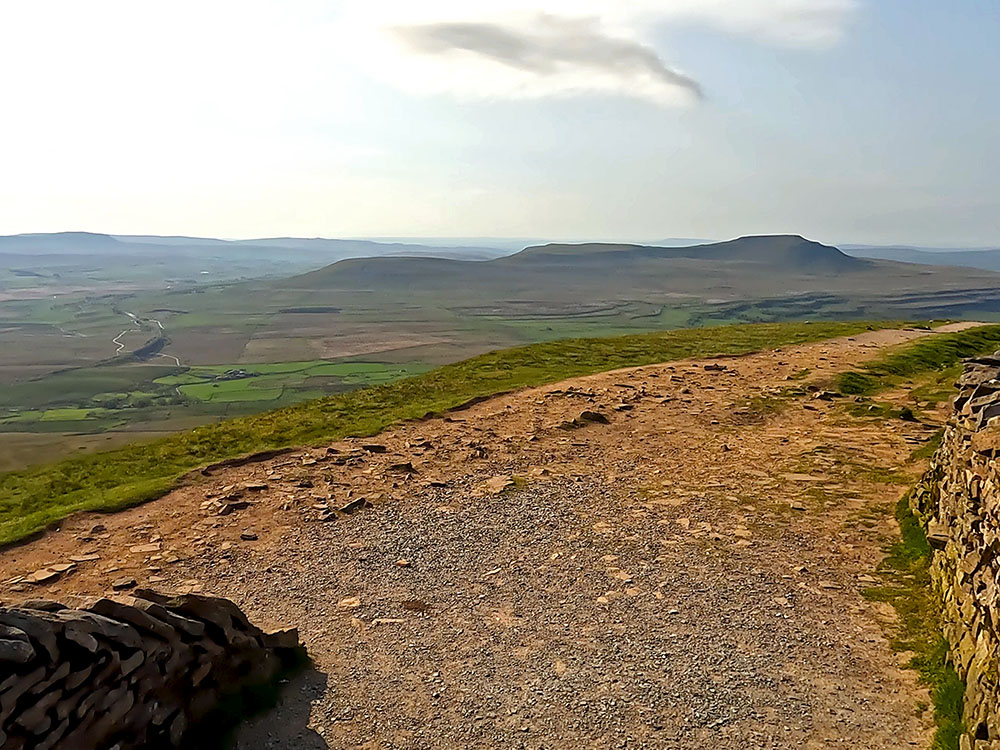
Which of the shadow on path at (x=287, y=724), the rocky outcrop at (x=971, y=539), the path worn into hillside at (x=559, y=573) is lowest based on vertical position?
the shadow on path at (x=287, y=724)

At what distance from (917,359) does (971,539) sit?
27.0m

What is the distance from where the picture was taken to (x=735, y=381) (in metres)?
31.8

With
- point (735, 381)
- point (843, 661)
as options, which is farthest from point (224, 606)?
point (735, 381)

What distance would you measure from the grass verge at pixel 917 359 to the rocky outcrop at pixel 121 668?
1030 inches

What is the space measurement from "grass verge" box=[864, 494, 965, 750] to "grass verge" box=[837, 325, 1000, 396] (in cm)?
1335

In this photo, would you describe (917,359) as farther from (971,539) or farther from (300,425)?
(300,425)

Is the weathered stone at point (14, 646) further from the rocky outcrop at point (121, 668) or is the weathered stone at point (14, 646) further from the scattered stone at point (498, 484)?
the scattered stone at point (498, 484)

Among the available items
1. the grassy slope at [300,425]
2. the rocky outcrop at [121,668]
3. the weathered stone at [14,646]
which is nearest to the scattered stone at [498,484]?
the grassy slope at [300,425]

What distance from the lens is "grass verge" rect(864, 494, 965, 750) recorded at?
1064 cm

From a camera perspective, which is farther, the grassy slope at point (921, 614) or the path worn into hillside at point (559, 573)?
the path worn into hillside at point (559, 573)

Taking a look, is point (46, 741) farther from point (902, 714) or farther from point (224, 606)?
point (902, 714)

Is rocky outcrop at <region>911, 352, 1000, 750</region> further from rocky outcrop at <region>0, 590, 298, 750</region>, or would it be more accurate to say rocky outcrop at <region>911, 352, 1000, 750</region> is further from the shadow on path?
rocky outcrop at <region>0, 590, 298, 750</region>

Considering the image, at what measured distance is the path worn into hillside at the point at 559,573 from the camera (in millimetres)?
11156

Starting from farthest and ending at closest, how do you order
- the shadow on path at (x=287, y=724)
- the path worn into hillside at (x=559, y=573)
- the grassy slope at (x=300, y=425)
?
the grassy slope at (x=300, y=425) < the path worn into hillside at (x=559, y=573) < the shadow on path at (x=287, y=724)
